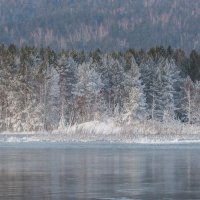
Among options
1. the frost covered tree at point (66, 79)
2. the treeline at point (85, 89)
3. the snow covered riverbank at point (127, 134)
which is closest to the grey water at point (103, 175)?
the snow covered riverbank at point (127, 134)

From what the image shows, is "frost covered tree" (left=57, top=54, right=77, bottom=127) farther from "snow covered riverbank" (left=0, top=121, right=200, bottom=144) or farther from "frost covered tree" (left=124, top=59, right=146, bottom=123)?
"snow covered riverbank" (left=0, top=121, right=200, bottom=144)

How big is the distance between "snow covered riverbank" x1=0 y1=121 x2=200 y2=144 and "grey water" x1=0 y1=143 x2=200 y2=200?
475 inches

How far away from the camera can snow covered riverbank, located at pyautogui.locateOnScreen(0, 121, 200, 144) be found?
182 ft

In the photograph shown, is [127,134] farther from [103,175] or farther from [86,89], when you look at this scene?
[86,89]

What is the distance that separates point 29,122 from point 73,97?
12438 millimetres

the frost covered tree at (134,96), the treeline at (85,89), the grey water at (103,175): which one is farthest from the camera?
the treeline at (85,89)

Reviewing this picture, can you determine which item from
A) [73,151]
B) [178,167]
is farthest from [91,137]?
[178,167]

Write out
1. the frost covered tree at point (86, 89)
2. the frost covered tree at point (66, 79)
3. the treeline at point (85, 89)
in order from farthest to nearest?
1. the frost covered tree at point (66, 79)
2. the frost covered tree at point (86, 89)
3. the treeline at point (85, 89)

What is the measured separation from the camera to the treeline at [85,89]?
97.8 metres

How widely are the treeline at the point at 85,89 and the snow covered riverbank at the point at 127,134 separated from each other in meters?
23.4

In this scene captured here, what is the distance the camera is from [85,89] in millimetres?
102938

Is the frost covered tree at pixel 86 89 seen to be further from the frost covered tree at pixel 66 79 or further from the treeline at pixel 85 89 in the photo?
the frost covered tree at pixel 66 79

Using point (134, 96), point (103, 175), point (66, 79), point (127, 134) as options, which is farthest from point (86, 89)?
point (103, 175)

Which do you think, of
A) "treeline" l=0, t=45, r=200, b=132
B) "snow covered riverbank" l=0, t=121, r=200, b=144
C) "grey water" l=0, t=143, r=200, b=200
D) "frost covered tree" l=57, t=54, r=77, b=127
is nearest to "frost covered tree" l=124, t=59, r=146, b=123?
"treeline" l=0, t=45, r=200, b=132
